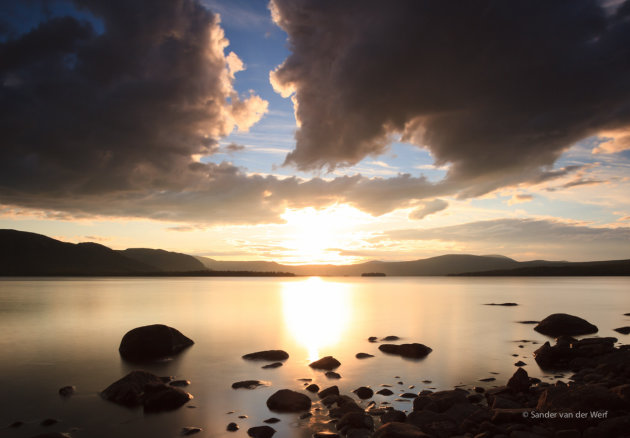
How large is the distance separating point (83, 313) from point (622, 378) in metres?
62.8

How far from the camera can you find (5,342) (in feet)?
107

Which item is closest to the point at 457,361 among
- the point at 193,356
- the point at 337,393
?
the point at 337,393

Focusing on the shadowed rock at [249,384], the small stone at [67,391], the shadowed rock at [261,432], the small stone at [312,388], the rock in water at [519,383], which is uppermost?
the rock in water at [519,383]

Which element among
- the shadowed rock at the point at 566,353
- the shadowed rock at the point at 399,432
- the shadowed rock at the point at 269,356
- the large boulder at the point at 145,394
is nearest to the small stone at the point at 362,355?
the shadowed rock at the point at 269,356

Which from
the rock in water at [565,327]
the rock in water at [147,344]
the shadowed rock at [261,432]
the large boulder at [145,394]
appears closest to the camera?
the shadowed rock at [261,432]

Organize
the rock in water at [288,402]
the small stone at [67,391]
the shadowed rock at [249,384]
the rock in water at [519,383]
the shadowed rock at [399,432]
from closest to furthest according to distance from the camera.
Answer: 1. the shadowed rock at [399,432]
2. the rock in water at [288,402]
3. the rock in water at [519,383]
4. the small stone at [67,391]
5. the shadowed rock at [249,384]

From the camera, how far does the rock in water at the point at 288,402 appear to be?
15.7 metres

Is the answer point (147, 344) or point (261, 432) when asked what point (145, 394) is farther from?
point (147, 344)

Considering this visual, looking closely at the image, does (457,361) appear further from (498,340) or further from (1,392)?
(1,392)

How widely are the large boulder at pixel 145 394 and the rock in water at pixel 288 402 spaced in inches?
173

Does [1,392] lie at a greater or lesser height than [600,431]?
lesser

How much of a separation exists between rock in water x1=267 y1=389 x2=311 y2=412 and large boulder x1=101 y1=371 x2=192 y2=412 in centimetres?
439

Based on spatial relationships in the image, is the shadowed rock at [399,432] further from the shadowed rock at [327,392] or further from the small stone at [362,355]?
the small stone at [362,355]

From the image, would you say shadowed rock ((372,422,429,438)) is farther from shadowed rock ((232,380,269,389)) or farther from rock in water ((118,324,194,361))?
rock in water ((118,324,194,361))
